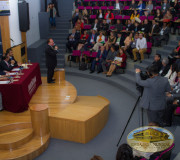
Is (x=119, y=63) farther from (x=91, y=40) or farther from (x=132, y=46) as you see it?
(x=91, y=40)

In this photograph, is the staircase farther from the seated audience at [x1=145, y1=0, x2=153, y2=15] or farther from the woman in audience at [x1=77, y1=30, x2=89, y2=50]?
the seated audience at [x1=145, y1=0, x2=153, y2=15]

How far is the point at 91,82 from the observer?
856 centimetres

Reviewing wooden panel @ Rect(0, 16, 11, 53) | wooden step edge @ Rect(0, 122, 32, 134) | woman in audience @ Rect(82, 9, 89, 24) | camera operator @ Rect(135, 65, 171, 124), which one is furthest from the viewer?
woman in audience @ Rect(82, 9, 89, 24)

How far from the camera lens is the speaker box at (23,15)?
27.4 ft

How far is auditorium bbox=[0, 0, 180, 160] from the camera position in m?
4.20

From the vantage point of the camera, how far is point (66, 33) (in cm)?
1148

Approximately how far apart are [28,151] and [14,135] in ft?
1.71

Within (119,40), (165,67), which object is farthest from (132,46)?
(165,67)

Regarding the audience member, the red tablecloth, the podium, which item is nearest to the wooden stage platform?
the red tablecloth

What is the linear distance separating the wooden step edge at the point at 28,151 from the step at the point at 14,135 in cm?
9

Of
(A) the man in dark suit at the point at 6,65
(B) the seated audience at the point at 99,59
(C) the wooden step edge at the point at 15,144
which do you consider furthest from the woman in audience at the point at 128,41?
(C) the wooden step edge at the point at 15,144

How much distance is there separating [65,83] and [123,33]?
14.0 ft

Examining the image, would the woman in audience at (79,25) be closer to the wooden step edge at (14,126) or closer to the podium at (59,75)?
the podium at (59,75)

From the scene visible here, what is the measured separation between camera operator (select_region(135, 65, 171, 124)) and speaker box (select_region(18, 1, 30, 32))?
18.6ft
